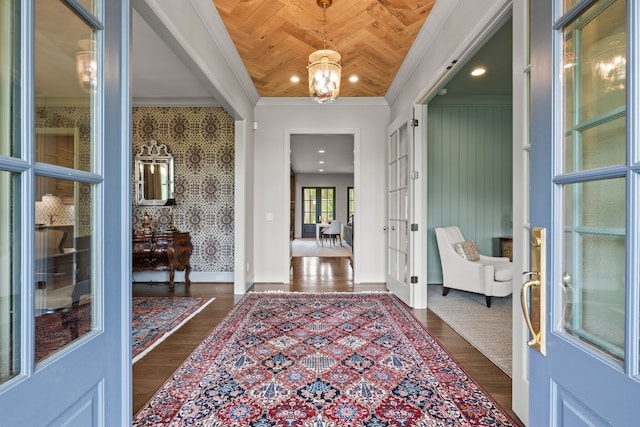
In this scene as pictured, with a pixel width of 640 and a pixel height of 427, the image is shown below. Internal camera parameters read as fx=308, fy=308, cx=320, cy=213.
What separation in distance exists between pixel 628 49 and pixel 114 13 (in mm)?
1358

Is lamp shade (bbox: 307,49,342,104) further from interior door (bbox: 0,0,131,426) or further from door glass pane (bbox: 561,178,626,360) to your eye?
door glass pane (bbox: 561,178,626,360)

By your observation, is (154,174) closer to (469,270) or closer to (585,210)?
(469,270)

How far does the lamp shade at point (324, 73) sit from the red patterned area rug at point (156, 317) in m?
2.39

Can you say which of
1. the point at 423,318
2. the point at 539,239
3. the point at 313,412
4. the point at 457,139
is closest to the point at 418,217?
the point at 423,318

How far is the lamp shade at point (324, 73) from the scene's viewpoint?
241 centimetres

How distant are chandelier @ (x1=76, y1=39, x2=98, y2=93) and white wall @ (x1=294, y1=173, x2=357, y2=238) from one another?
41.3 ft

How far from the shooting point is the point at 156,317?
10.3 feet

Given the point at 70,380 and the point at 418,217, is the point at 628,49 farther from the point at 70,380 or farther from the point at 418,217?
the point at 418,217

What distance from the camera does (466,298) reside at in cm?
391

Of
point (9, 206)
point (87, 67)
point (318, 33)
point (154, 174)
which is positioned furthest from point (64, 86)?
point (154, 174)

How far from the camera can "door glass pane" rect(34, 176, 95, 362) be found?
74cm

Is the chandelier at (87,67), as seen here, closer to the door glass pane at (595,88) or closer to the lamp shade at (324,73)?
the door glass pane at (595,88)

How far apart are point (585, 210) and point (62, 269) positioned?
137cm

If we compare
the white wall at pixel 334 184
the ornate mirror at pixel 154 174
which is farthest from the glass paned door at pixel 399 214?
the white wall at pixel 334 184
